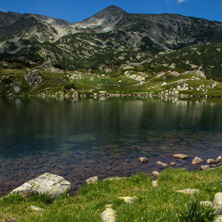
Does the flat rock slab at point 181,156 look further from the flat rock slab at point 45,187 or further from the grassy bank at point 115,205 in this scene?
→ the flat rock slab at point 45,187

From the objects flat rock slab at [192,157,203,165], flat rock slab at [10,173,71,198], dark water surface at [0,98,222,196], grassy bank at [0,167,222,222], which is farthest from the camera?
flat rock slab at [192,157,203,165]

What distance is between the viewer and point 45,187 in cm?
1568

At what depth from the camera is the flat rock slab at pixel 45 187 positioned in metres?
15.1

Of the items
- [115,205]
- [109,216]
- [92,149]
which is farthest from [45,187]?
[92,149]

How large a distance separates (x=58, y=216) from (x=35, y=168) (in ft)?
52.2

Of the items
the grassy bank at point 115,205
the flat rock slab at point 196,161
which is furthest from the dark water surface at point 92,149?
the grassy bank at point 115,205

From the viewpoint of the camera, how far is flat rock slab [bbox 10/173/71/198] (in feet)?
49.7

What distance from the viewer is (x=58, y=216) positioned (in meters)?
9.48

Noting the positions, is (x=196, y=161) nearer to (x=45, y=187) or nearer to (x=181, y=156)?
(x=181, y=156)

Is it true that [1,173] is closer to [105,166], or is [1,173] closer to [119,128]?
[105,166]

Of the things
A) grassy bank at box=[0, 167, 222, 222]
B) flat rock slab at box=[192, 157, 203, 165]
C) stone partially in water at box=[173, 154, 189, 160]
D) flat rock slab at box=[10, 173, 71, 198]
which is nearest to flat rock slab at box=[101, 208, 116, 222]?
grassy bank at box=[0, 167, 222, 222]

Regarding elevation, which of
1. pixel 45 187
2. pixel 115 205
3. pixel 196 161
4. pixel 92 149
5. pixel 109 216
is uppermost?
pixel 109 216

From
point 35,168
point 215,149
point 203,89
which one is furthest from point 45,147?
point 203,89

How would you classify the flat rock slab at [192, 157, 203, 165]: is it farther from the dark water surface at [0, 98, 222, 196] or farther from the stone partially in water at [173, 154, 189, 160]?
the stone partially in water at [173, 154, 189, 160]
